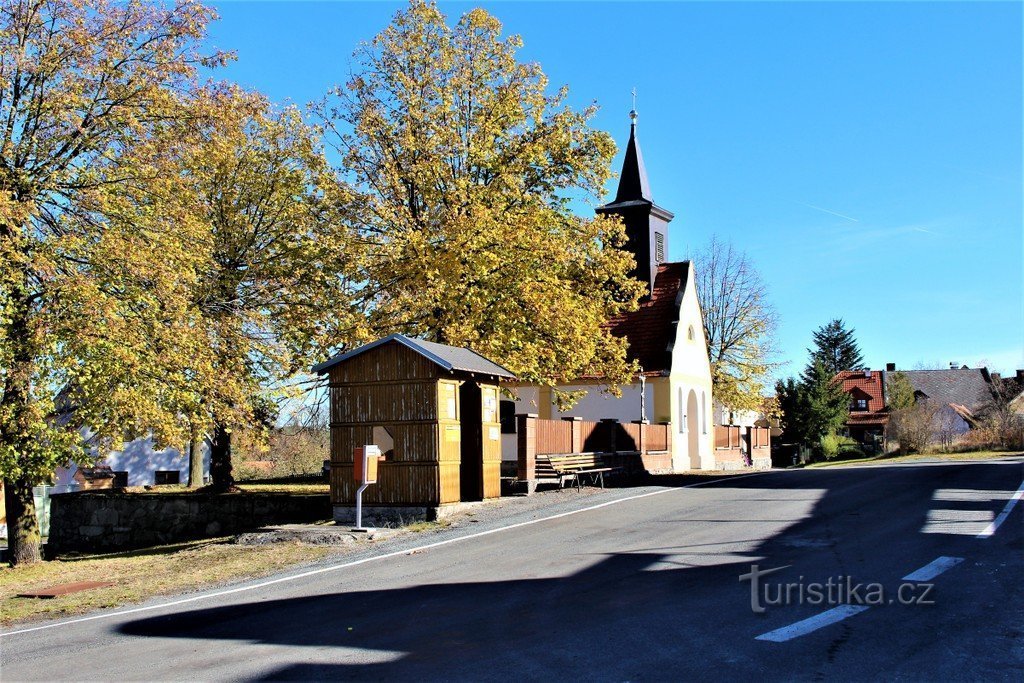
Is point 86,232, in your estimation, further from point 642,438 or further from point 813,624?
point 642,438

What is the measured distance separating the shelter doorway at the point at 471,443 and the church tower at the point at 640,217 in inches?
800

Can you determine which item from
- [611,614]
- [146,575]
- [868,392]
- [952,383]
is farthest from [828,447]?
[952,383]

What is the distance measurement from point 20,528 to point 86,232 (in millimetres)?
6033

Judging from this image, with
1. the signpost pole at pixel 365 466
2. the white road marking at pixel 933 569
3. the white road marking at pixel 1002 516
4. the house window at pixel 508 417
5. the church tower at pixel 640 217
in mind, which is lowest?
the white road marking at pixel 933 569

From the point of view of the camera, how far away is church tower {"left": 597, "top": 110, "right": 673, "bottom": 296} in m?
38.0

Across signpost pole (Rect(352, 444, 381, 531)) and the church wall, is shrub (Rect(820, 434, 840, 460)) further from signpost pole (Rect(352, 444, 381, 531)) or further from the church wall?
signpost pole (Rect(352, 444, 381, 531))

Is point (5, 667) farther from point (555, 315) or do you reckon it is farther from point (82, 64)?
point (555, 315)

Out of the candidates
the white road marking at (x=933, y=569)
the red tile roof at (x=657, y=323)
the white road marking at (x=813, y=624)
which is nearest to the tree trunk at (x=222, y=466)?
the red tile roof at (x=657, y=323)

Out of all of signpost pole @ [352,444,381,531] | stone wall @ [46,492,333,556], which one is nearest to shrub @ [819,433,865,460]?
stone wall @ [46,492,333,556]

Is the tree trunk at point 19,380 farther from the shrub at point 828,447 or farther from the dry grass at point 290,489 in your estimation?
the shrub at point 828,447

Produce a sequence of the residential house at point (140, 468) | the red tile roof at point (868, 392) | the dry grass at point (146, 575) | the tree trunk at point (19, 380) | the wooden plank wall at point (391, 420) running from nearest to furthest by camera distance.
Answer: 1. the dry grass at point (146, 575)
2. the tree trunk at point (19, 380)
3. the wooden plank wall at point (391, 420)
4. the residential house at point (140, 468)
5. the red tile roof at point (868, 392)

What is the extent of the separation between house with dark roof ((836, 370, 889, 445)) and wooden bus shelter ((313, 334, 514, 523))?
6392 cm

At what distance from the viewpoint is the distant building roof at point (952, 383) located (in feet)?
292

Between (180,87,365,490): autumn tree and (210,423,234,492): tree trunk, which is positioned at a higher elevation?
(180,87,365,490): autumn tree
